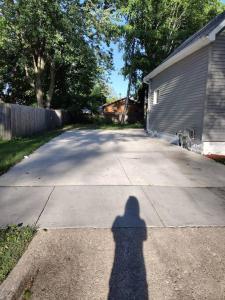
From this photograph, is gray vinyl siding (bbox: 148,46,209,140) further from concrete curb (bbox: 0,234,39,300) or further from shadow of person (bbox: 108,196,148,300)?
concrete curb (bbox: 0,234,39,300)

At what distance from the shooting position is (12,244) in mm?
3357

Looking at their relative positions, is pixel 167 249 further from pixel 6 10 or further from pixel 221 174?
pixel 6 10

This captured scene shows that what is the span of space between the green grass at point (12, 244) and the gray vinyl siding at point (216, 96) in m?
7.66

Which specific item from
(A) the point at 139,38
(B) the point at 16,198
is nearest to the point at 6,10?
(A) the point at 139,38

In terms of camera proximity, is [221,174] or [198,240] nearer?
[198,240]

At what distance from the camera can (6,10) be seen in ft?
66.3

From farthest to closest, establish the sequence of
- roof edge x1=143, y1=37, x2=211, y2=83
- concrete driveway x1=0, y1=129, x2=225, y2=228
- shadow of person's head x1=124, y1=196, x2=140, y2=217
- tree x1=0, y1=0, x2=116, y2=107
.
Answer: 1. tree x1=0, y1=0, x2=116, y2=107
2. roof edge x1=143, y1=37, x2=211, y2=83
3. shadow of person's head x1=124, y1=196, x2=140, y2=217
4. concrete driveway x1=0, y1=129, x2=225, y2=228

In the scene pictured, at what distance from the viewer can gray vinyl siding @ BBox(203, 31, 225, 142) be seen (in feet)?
31.4

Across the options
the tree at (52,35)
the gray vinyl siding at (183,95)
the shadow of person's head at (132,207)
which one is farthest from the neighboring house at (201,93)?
the tree at (52,35)

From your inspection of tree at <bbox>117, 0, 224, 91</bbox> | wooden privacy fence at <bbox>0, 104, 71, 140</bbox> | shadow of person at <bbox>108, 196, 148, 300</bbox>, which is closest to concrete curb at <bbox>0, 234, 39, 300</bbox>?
shadow of person at <bbox>108, 196, 148, 300</bbox>

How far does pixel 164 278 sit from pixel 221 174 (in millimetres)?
4851

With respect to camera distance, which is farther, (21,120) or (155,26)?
(155,26)

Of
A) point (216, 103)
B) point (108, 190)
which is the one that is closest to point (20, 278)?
point (108, 190)

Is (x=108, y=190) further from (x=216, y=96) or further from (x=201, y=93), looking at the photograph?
(x=201, y=93)
